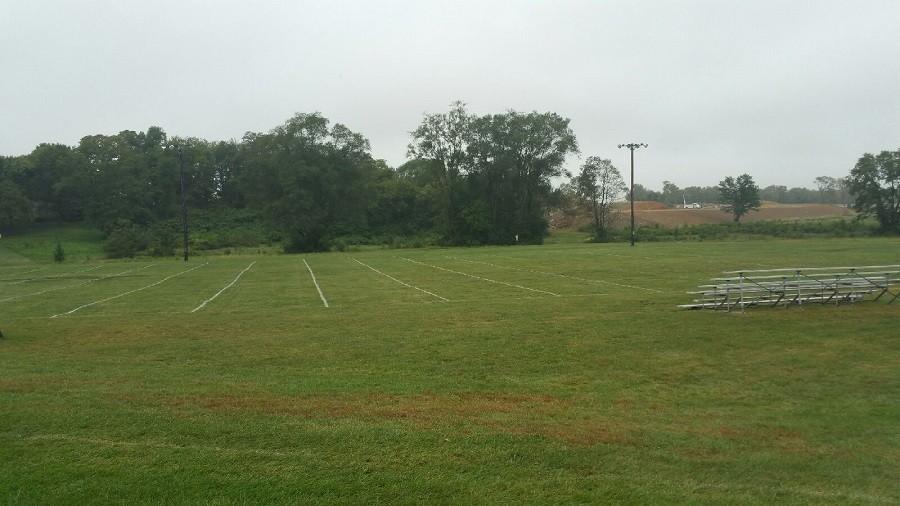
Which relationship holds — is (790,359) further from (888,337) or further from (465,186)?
(465,186)

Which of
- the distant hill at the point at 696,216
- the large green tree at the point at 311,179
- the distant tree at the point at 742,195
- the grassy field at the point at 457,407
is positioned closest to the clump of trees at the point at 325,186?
the large green tree at the point at 311,179

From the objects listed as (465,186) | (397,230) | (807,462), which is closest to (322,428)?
(807,462)

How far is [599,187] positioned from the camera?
82.4 m

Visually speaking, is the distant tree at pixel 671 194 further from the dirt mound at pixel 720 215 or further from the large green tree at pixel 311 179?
the large green tree at pixel 311 179

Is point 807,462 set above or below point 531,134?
below

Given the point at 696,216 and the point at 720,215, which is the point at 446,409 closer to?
the point at 696,216

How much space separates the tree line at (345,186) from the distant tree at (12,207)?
5.3 inches

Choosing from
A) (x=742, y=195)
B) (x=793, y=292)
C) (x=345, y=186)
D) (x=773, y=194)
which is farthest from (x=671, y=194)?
(x=793, y=292)

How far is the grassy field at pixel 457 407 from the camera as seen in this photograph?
4.91m

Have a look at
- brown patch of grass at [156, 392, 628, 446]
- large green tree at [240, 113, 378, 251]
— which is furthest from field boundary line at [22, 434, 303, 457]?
large green tree at [240, 113, 378, 251]

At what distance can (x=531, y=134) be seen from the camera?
7462 centimetres

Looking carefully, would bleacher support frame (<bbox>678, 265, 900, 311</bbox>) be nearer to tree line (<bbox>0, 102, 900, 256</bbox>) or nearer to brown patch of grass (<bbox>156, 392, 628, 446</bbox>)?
brown patch of grass (<bbox>156, 392, 628, 446</bbox>)

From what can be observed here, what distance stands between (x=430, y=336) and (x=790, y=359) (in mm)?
5599

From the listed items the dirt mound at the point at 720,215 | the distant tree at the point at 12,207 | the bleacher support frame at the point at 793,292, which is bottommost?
A: the bleacher support frame at the point at 793,292
